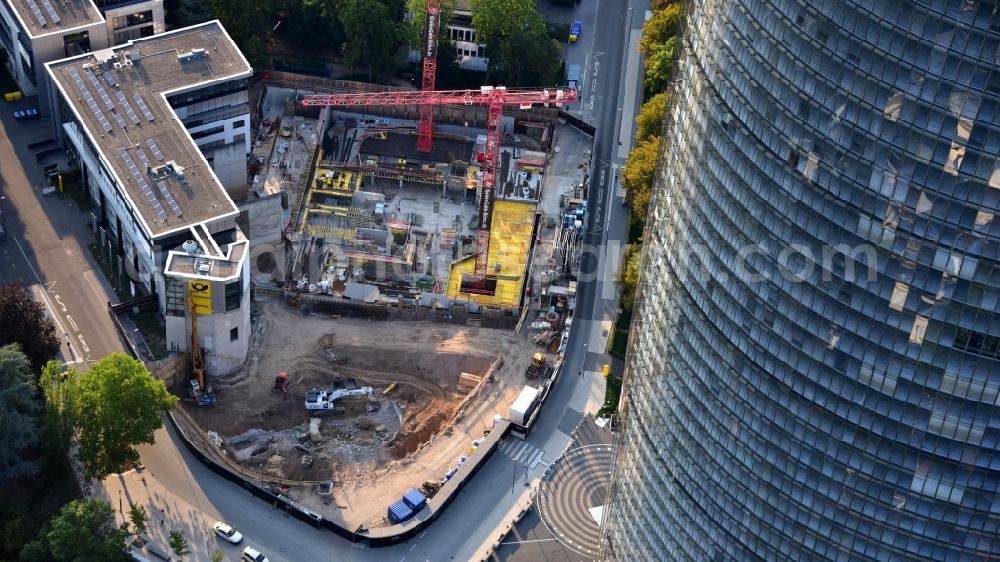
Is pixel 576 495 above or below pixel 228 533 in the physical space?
above

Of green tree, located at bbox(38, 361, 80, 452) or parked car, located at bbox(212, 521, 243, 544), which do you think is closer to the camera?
parked car, located at bbox(212, 521, 243, 544)

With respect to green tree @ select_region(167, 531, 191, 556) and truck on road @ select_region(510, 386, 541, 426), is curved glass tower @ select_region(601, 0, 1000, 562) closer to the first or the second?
truck on road @ select_region(510, 386, 541, 426)

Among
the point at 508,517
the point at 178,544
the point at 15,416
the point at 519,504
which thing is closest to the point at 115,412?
the point at 15,416

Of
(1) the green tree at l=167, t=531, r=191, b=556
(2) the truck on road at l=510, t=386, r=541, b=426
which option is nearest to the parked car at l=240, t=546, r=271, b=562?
(1) the green tree at l=167, t=531, r=191, b=556

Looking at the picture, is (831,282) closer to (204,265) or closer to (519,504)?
(519,504)

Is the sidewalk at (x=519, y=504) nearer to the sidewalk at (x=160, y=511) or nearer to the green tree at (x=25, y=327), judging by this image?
the sidewalk at (x=160, y=511)

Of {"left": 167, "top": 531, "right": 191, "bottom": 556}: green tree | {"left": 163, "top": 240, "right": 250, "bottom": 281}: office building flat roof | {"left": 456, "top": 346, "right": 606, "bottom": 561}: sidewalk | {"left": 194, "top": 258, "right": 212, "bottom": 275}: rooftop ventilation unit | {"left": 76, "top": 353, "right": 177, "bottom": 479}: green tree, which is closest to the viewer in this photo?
{"left": 167, "top": 531, "right": 191, "bottom": 556}: green tree

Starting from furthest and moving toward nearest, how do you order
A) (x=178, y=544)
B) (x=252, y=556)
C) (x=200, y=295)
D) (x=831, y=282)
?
(x=200, y=295)
(x=252, y=556)
(x=178, y=544)
(x=831, y=282)
